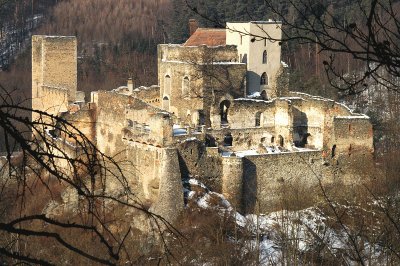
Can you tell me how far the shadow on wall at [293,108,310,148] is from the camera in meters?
26.3

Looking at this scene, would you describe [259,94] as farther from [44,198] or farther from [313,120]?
[44,198]

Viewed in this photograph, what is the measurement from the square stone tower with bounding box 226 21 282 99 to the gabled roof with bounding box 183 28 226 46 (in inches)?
18.4

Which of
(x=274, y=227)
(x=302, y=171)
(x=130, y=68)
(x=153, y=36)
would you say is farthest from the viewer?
(x=153, y=36)

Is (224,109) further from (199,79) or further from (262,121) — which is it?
(199,79)

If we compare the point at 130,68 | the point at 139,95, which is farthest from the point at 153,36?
the point at 139,95

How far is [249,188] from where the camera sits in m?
23.6

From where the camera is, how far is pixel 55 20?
6084 cm

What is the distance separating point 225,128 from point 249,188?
193cm

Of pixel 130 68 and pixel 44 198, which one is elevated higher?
pixel 130 68

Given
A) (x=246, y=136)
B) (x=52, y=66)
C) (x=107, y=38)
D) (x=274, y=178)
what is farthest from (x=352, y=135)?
(x=107, y=38)

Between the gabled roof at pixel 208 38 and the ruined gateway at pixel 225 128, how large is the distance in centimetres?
3

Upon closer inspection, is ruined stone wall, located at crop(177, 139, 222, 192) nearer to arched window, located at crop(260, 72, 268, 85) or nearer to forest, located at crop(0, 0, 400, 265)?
forest, located at crop(0, 0, 400, 265)

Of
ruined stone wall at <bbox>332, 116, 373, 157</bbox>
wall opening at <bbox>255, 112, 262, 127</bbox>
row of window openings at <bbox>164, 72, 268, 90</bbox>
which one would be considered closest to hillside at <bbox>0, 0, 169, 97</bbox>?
row of window openings at <bbox>164, 72, 268, 90</bbox>

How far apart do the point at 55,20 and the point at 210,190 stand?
39.9 m
